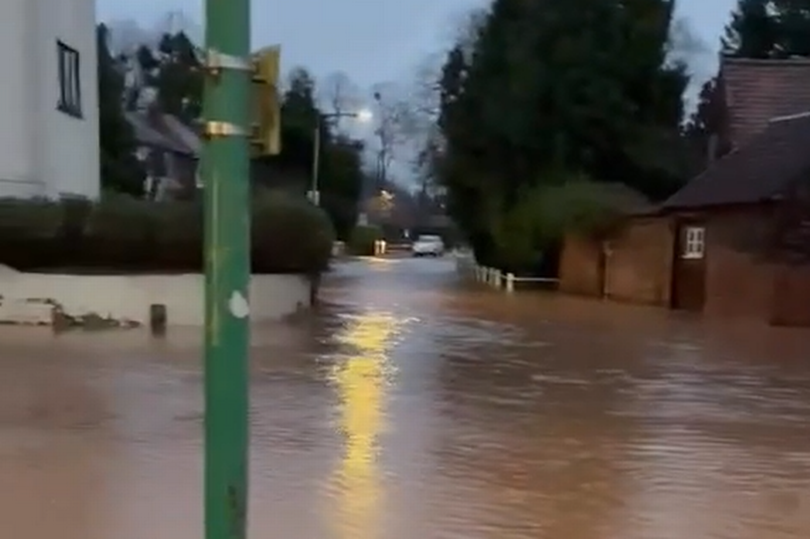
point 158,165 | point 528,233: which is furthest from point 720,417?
point 158,165

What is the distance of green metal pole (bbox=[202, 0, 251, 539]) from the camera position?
354cm

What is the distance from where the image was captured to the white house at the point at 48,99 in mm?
25000

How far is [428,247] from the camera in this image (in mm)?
93000

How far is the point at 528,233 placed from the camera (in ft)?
134

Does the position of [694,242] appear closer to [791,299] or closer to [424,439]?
[791,299]

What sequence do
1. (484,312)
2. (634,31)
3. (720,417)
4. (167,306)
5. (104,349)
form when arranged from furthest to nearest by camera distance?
(634,31)
(484,312)
(167,306)
(104,349)
(720,417)

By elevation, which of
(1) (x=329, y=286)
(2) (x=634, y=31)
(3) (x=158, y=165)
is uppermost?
(2) (x=634, y=31)

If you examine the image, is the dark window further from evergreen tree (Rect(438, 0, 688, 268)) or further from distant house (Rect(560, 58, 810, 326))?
evergreen tree (Rect(438, 0, 688, 268))

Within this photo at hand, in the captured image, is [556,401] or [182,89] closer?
[556,401]

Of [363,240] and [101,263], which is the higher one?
[101,263]

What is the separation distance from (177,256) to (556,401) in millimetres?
11208

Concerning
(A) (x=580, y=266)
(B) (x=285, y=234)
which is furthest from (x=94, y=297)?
(A) (x=580, y=266)

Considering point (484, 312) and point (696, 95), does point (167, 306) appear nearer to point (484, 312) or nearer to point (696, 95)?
point (484, 312)

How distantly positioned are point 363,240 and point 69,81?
195ft
